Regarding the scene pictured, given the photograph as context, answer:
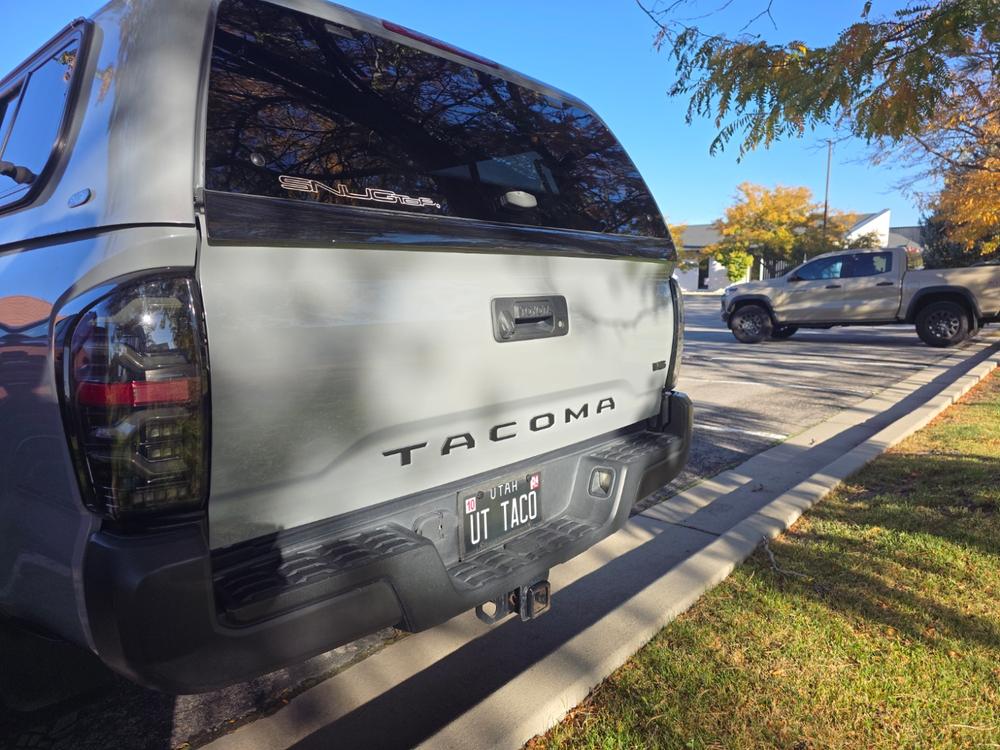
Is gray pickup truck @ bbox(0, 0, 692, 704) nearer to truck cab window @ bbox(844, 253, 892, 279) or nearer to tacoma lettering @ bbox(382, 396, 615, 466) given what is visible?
tacoma lettering @ bbox(382, 396, 615, 466)

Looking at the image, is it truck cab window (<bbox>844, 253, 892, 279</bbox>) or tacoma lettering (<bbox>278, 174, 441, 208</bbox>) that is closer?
tacoma lettering (<bbox>278, 174, 441, 208</bbox>)

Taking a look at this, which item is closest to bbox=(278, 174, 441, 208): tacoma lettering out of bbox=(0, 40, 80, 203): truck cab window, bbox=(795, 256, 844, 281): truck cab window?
bbox=(0, 40, 80, 203): truck cab window

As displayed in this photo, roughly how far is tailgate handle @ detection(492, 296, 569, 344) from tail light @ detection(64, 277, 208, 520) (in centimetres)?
97

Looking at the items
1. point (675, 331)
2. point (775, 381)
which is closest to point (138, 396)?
point (675, 331)

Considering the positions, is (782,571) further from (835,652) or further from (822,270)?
(822,270)

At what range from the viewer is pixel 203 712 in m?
2.45

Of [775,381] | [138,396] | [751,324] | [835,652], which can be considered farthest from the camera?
[751,324]

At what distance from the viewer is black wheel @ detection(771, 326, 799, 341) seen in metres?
14.7

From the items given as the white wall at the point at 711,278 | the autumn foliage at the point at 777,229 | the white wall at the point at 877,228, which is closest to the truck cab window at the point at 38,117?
the autumn foliage at the point at 777,229

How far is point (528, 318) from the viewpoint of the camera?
2.35 m

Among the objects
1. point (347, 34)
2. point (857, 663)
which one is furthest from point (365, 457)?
point (857, 663)

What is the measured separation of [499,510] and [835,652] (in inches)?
56.0

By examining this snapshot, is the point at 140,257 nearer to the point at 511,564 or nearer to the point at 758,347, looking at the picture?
the point at 511,564

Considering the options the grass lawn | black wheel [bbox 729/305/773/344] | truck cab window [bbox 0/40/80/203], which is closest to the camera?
truck cab window [bbox 0/40/80/203]
